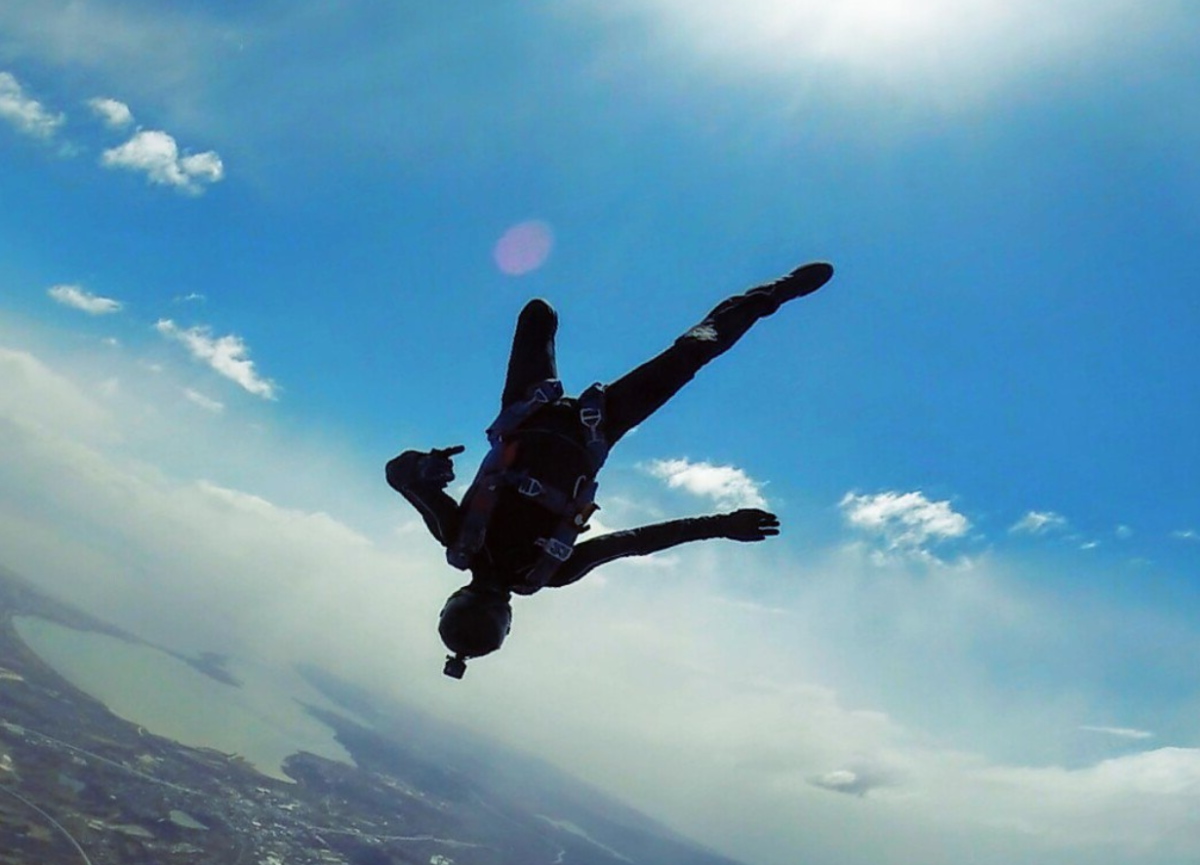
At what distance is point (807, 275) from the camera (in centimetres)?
595

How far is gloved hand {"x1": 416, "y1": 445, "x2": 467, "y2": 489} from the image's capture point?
4.33 m

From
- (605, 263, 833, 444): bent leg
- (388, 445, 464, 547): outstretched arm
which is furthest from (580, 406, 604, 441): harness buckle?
(388, 445, 464, 547): outstretched arm

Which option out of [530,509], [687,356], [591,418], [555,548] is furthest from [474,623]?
[687,356]

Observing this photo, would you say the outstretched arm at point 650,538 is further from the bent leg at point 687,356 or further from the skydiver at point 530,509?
the bent leg at point 687,356

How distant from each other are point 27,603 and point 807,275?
187295 millimetres

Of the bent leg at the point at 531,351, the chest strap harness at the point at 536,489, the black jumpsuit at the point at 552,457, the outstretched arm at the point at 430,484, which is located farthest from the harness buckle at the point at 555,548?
the bent leg at the point at 531,351

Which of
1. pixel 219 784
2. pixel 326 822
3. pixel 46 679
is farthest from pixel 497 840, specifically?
pixel 46 679

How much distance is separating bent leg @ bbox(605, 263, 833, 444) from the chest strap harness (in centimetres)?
32

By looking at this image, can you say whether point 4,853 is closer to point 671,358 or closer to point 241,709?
point 671,358

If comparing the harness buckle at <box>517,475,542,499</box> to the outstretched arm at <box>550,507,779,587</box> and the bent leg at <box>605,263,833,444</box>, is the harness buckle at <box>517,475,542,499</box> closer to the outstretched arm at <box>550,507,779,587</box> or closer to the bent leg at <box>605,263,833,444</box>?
the outstretched arm at <box>550,507,779,587</box>

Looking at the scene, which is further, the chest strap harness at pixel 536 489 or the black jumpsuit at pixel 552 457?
the black jumpsuit at pixel 552 457

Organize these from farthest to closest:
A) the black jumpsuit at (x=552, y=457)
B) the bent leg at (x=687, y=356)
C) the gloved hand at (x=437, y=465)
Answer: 1. the bent leg at (x=687, y=356)
2. the black jumpsuit at (x=552, y=457)
3. the gloved hand at (x=437, y=465)

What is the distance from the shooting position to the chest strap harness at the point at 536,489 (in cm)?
464

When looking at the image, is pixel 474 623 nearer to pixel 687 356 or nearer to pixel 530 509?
pixel 530 509
